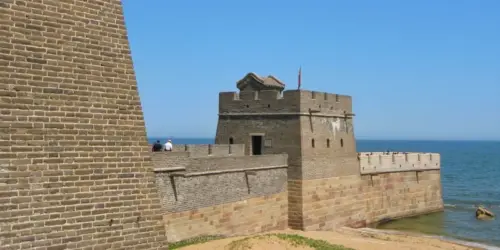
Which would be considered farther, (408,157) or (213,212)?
(408,157)

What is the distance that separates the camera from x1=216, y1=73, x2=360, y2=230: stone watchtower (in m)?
19.7

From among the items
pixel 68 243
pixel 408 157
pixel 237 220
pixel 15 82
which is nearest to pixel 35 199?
pixel 68 243

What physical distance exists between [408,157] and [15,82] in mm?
23376

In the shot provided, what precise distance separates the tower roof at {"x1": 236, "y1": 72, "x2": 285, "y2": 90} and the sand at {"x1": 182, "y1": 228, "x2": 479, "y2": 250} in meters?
6.07

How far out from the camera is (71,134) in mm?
6648

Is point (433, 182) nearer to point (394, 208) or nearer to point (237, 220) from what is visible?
point (394, 208)

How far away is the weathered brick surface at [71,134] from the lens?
6148 millimetres

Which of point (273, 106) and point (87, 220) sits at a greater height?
point (273, 106)

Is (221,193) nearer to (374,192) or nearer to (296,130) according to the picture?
(296,130)

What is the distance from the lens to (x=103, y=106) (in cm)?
700

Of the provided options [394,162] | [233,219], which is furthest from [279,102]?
[394,162]

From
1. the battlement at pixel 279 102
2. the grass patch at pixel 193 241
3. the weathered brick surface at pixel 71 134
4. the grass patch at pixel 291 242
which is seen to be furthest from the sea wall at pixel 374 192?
the weathered brick surface at pixel 71 134

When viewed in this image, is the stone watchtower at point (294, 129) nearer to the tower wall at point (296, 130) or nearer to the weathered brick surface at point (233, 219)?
the tower wall at point (296, 130)

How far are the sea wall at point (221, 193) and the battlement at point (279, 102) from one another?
197 centimetres
